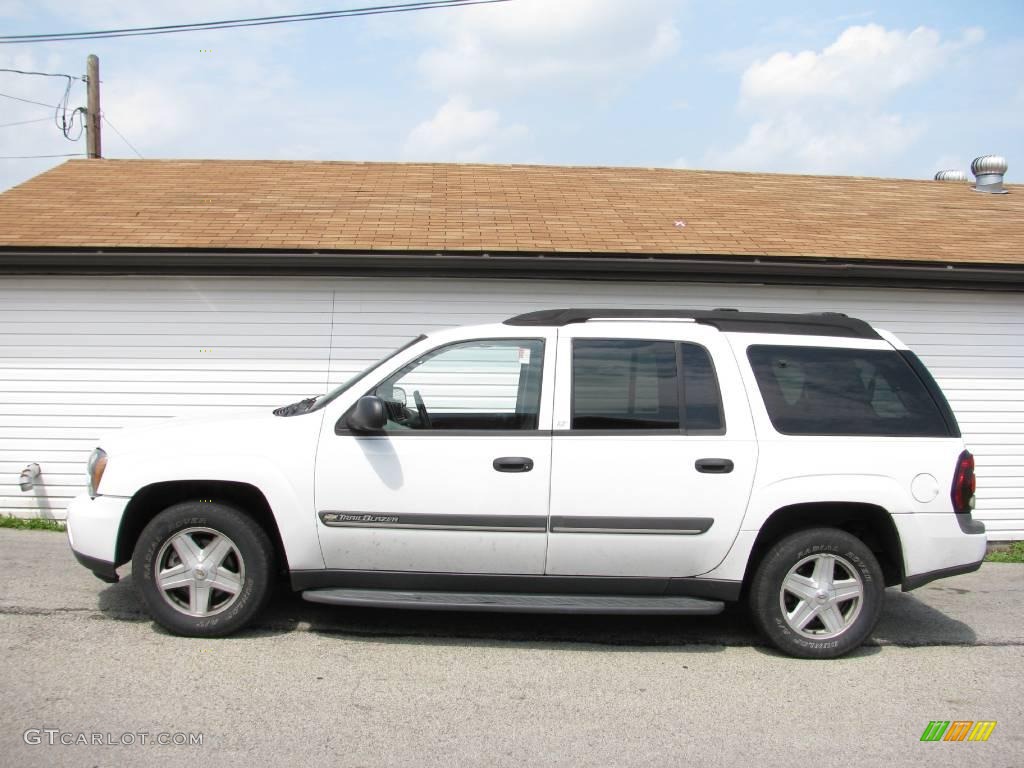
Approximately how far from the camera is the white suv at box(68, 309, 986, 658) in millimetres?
4707

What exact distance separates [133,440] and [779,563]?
3892mm

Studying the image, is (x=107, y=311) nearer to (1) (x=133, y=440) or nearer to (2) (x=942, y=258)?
(1) (x=133, y=440)

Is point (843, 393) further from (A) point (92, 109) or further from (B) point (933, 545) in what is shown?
(A) point (92, 109)

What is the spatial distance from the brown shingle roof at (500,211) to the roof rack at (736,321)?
306 centimetres

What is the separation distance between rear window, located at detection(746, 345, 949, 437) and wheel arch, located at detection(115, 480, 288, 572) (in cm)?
307

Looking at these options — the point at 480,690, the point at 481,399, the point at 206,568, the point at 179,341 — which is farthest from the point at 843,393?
the point at 179,341

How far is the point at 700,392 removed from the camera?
192 inches

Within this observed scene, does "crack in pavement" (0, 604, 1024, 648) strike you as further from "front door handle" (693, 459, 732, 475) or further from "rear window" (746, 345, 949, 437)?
"rear window" (746, 345, 949, 437)

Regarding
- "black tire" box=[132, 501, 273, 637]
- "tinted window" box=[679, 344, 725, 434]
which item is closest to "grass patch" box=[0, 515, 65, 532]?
"black tire" box=[132, 501, 273, 637]

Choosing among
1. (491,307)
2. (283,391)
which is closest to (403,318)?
(491,307)

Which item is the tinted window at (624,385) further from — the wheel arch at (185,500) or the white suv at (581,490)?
the wheel arch at (185,500)

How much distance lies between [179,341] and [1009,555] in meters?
8.49

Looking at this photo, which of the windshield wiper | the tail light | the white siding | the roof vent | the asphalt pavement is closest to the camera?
the asphalt pavement

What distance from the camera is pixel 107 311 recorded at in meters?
8.27
